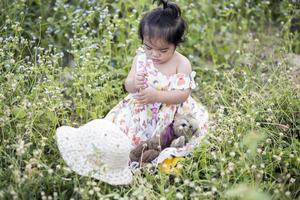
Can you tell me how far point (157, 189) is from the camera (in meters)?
3.32

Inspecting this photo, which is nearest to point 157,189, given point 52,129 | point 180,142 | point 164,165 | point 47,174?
point 164,165

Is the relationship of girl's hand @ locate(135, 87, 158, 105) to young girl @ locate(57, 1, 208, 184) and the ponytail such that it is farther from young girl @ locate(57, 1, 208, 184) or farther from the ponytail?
the ponytail

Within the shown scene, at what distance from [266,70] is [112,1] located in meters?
1.52

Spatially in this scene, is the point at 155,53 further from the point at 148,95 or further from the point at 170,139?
the point at 170,139

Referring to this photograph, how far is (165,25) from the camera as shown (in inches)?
140

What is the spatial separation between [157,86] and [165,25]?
0.43 meters

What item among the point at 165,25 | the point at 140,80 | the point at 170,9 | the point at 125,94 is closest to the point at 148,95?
the point at 140,80

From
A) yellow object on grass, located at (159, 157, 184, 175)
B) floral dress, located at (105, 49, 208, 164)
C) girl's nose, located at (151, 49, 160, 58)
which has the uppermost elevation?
girl's nose, located at (151, 49, 160, 58)

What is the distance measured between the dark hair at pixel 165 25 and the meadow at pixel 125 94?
0.64m

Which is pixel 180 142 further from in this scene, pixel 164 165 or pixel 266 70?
pixel 266 70

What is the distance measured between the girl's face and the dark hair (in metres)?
0.03

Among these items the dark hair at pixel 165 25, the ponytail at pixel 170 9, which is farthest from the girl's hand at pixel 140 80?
the ponytail at pixel 170 9

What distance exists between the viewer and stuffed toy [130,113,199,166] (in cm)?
360

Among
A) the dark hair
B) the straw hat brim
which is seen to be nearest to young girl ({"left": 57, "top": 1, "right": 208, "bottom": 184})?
the dark hair
